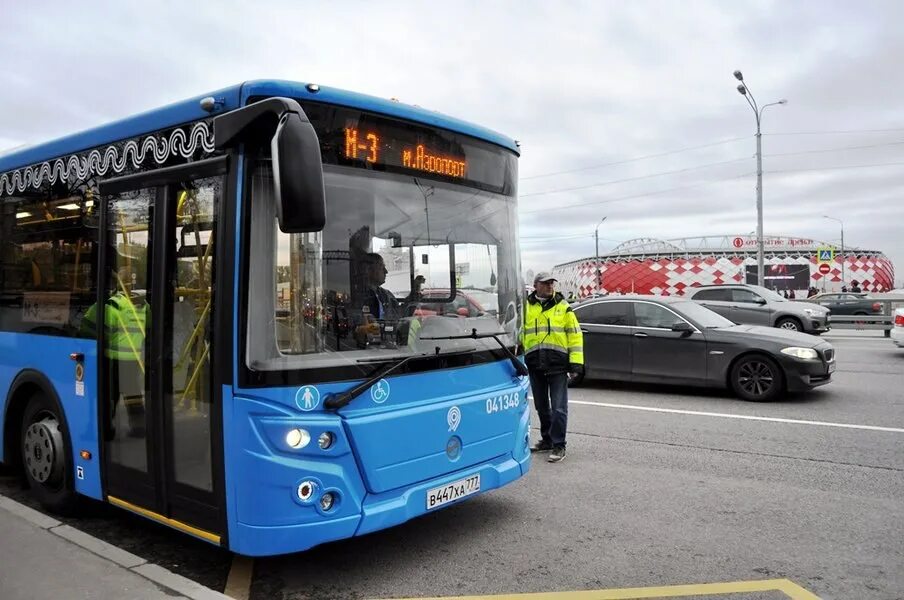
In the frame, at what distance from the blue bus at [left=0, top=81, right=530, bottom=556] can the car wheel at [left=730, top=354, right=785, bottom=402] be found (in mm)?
6097

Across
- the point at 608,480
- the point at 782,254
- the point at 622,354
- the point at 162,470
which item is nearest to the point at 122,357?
the point at 162,470

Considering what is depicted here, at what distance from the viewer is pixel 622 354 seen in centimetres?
1109

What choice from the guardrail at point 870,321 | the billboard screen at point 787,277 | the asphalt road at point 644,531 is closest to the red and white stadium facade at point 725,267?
the billboard screen at point 787,277

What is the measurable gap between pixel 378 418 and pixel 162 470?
1.40 meters

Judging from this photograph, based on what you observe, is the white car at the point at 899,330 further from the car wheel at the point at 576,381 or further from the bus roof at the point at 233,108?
the bus roof at the point at 233,108

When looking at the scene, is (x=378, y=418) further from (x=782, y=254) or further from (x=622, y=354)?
(x=782, y=254)

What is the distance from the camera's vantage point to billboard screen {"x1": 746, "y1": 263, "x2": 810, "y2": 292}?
5816 centimetres

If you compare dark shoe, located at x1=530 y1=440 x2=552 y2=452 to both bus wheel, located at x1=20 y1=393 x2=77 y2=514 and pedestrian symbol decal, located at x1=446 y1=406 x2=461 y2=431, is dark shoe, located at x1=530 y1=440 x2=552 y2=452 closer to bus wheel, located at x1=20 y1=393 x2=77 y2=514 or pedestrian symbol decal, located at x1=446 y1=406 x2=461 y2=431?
pedestrian symbol decal, located at x1=446 y1=406 x2=461 y2=431

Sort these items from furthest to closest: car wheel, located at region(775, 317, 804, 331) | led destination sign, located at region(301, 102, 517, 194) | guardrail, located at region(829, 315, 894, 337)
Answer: guardrail, located at region(829, 315, 894, 337) < car wheel, located at region(775, 317, 804, 331) < led destination sign, located at region(301, 102, 517, 194)

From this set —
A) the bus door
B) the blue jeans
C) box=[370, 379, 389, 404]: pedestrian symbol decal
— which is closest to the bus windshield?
box=[370, 379, 389, 404]: pedestrian symbol decal

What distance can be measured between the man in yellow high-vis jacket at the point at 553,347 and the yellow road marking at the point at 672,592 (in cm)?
277

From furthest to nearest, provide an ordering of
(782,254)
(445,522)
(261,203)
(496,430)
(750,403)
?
1. (782,254)
2. (750,403)
3. (445,522)
4. (496,430)
5. (261,203)

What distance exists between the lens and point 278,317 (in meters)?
3.80

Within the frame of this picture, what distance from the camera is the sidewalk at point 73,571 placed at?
3.76 metres
